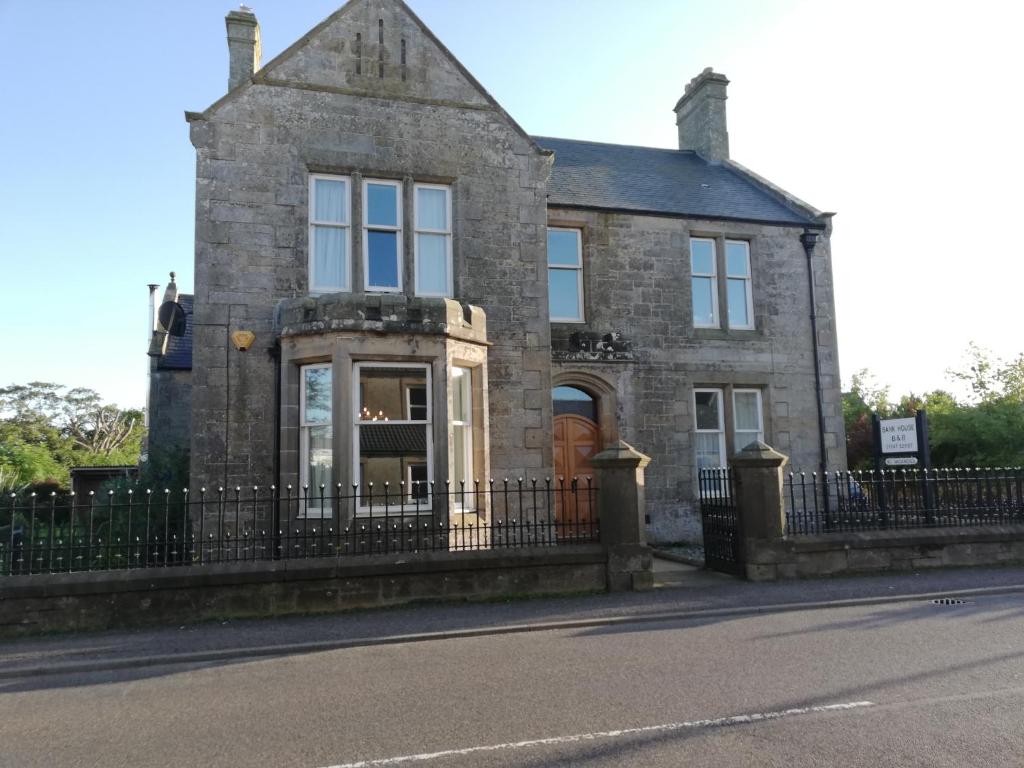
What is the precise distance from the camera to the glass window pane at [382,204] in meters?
12.2

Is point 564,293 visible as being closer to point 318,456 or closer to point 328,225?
point 328,225

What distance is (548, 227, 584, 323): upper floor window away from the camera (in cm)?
1513

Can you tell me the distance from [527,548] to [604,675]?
3459 millimetres

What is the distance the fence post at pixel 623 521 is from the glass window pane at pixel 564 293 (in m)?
5.99

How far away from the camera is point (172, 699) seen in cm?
555

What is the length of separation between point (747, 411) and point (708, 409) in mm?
970

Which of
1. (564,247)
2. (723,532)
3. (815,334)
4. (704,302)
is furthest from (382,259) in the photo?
(815,334)

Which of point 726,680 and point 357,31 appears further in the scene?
point 357,31

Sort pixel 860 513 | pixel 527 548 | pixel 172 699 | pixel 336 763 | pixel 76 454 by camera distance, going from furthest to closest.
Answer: pixel 76 454 → pixel 860 513 → pixel 527 548 → pixel 172 699 → pixel 336 763

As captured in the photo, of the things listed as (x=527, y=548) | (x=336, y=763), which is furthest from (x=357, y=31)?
(x=336, y=763)

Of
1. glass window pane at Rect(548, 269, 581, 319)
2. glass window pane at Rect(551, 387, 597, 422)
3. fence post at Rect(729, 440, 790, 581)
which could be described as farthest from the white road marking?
glass window pane at Rect(548, 269, 581, 319)

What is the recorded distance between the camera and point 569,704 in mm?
5086

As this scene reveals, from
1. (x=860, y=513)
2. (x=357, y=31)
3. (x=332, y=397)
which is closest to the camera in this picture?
(x=332, y=397)

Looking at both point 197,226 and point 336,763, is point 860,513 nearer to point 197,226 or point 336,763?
point 336,763
